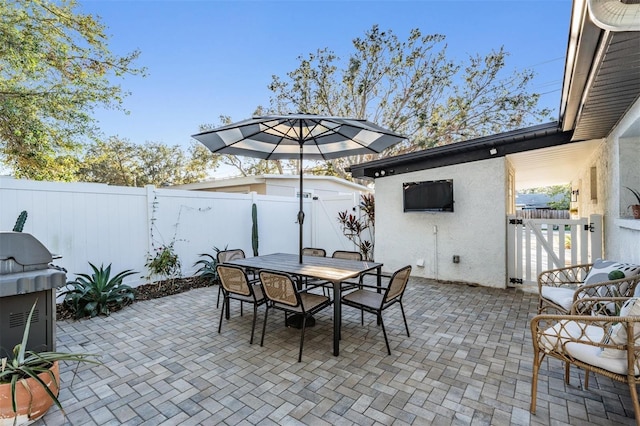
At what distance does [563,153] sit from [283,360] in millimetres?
6177

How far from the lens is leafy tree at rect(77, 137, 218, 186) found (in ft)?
56.2

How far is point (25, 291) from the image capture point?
2197 millimetres

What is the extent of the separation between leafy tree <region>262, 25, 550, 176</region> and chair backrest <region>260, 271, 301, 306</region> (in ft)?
36.2

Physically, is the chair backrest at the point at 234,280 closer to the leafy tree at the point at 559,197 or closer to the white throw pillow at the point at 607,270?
the white throw pillow at the point at 607,270

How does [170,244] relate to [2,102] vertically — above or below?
below

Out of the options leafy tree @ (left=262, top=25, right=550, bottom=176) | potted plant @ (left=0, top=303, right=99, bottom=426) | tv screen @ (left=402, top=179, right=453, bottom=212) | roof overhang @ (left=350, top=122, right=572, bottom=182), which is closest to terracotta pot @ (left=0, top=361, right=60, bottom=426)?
potted plant @ (left=0, top=303, right=99, bottom=426)

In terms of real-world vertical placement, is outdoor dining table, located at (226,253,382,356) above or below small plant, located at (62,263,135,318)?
above

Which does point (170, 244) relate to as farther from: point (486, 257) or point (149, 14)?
point (486, 257)

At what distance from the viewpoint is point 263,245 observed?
7809 mm

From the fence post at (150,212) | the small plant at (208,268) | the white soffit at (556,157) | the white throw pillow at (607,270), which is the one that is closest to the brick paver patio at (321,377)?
the white throw pillow at (607,270)

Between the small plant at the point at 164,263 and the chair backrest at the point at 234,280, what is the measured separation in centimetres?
243

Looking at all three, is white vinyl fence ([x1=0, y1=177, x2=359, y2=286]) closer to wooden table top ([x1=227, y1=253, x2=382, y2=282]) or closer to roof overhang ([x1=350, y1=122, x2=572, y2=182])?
roof overhang ([x1=350, y1=122, x2=572, y2=182])

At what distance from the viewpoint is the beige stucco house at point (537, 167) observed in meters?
2.22

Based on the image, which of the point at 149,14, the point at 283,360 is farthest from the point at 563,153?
the point at 149,14
